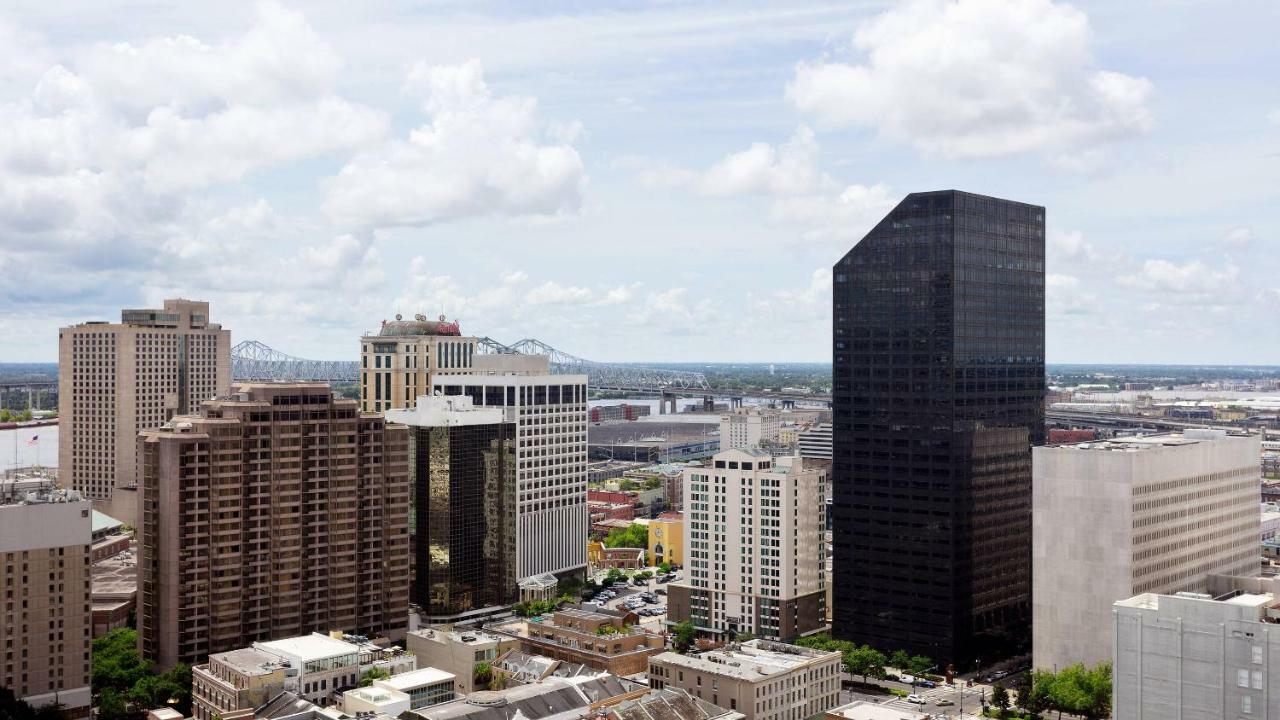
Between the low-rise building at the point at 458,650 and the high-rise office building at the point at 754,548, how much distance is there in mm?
27504

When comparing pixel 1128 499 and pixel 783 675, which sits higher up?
pixel 1128 499

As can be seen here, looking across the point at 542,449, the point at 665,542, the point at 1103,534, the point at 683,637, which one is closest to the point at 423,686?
the point at 683,637

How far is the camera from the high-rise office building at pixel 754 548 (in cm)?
13862

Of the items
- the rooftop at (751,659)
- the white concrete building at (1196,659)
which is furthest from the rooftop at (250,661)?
the white concrete building at (1196,659)

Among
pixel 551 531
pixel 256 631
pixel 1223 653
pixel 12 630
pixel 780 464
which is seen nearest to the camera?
pixel 1223 653

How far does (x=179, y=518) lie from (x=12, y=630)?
1738 centimetres

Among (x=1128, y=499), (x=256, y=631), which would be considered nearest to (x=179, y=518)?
(x=256, y=631)

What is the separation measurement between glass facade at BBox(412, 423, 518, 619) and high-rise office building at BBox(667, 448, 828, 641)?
78.3 feet

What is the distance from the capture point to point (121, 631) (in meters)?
123

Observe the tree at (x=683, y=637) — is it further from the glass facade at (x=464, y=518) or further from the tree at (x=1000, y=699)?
the tree at (x=1000, y=699)

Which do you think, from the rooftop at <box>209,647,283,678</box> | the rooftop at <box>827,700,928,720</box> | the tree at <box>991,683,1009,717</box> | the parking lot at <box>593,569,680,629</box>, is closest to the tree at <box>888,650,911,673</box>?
the tree at <box>991,683,1009,717</box>

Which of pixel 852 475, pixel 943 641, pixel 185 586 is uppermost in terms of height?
pixel 852 475

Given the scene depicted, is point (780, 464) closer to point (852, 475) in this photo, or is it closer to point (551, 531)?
point (852, 475)

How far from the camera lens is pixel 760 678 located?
10344cm
